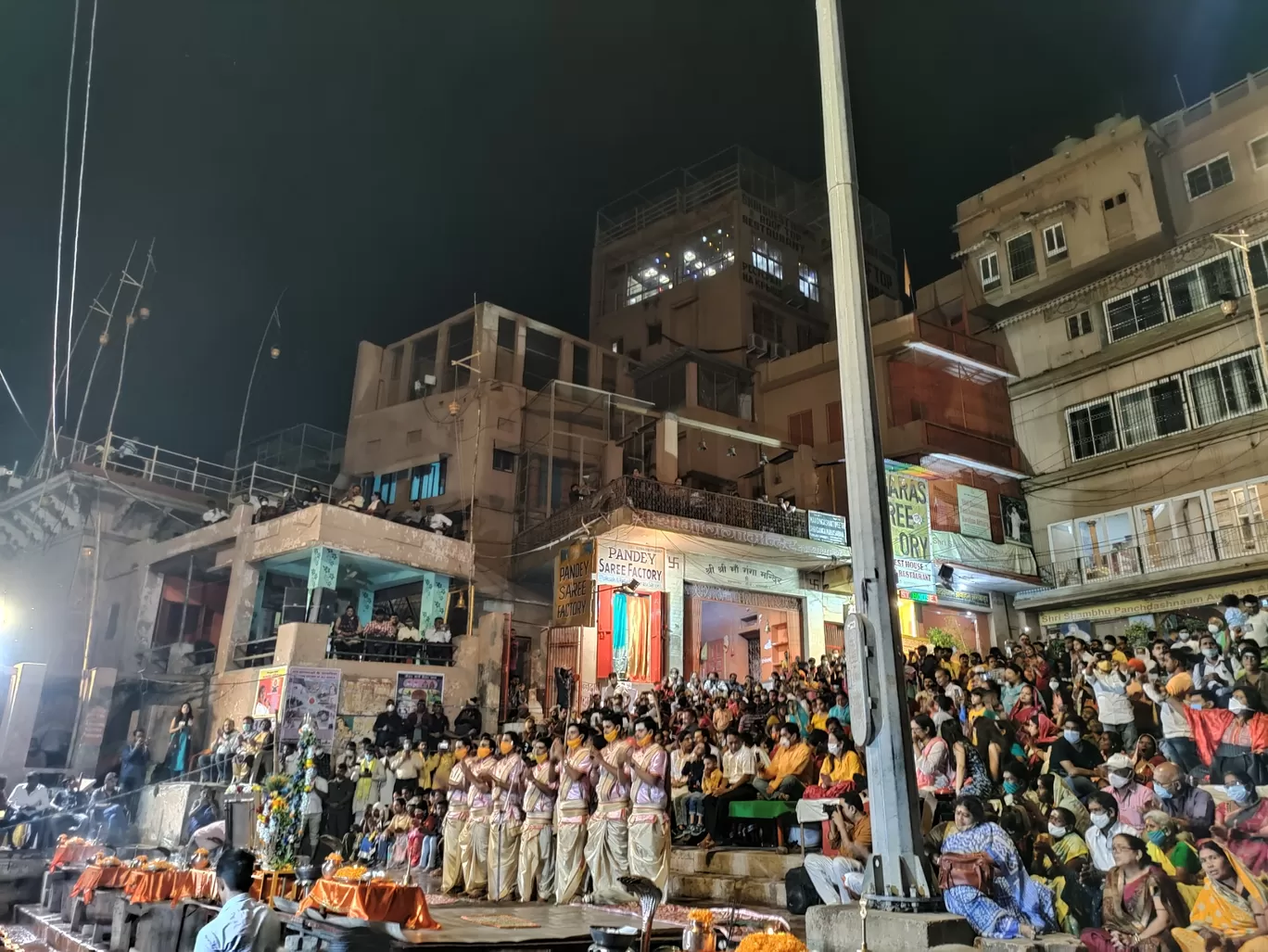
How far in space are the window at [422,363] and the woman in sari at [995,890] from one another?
2447 cm

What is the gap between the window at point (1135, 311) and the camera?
863 inches

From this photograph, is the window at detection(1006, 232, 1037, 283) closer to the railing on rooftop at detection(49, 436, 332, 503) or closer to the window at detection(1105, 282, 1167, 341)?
the window at detection(1105, 282, 1167, 341)

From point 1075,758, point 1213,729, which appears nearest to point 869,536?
point 1075,758

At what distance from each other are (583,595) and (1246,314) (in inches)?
664

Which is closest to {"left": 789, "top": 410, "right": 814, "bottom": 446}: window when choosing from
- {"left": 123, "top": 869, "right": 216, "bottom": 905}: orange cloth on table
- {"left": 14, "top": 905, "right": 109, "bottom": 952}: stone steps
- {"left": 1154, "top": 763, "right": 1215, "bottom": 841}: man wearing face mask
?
{"left": 1154, "top": 763, "right": 1215, "bottom": 841}: man wearing face mask

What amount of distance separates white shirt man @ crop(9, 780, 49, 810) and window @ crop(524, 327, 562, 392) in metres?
17.1

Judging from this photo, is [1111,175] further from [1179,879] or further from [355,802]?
[355,802]

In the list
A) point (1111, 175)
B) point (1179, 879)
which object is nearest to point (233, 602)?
point (1179, 879)

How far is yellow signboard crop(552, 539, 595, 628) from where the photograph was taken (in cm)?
2061

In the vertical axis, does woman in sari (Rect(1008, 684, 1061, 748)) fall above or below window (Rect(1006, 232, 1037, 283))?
below

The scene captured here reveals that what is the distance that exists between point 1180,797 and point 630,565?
49.5ft

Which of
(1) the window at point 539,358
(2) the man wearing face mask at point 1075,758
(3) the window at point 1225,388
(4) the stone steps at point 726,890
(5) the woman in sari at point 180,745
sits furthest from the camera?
(1) the window at point 539,358

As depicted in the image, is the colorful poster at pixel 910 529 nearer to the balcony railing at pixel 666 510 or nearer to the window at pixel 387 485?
the balcony railing at pixel 666 510

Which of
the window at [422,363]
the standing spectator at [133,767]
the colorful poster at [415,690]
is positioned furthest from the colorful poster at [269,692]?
the window at [422,363]
